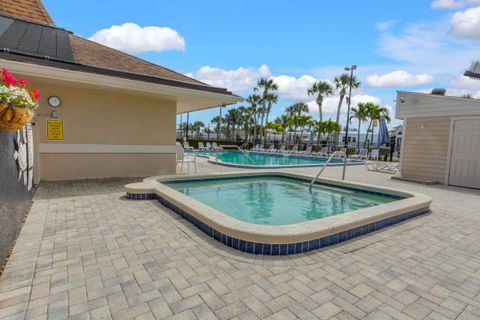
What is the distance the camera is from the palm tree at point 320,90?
34469 mm

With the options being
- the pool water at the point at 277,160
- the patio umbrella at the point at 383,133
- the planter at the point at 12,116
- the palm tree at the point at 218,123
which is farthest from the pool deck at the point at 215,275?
the palm tree at the point at 218,123

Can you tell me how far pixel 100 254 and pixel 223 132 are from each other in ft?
216

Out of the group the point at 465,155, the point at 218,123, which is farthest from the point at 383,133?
the point at 218,123

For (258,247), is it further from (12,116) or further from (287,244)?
(12,116)

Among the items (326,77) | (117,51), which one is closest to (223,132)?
(326,77)

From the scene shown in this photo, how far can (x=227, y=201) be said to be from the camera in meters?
6.43

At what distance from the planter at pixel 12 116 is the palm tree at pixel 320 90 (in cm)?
3440

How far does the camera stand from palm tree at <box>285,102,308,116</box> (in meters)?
45.6

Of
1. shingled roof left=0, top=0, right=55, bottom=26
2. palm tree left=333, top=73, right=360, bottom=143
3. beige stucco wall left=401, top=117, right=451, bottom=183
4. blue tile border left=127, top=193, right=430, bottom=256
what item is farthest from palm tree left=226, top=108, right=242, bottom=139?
blue tile border left=127, top=193, right=430, bottom=256

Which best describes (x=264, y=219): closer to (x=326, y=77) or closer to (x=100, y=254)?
(x=100, y=254)

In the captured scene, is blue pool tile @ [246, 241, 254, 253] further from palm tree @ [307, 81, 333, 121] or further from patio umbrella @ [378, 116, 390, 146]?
palm tree @ [307, 81, 333, 121]

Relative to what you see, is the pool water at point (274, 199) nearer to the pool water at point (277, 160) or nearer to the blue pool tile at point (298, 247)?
the blue pool tile at point (298, 247)

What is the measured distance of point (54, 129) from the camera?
7082mm

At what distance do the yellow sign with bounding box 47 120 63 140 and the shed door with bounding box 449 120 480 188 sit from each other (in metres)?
12.1
